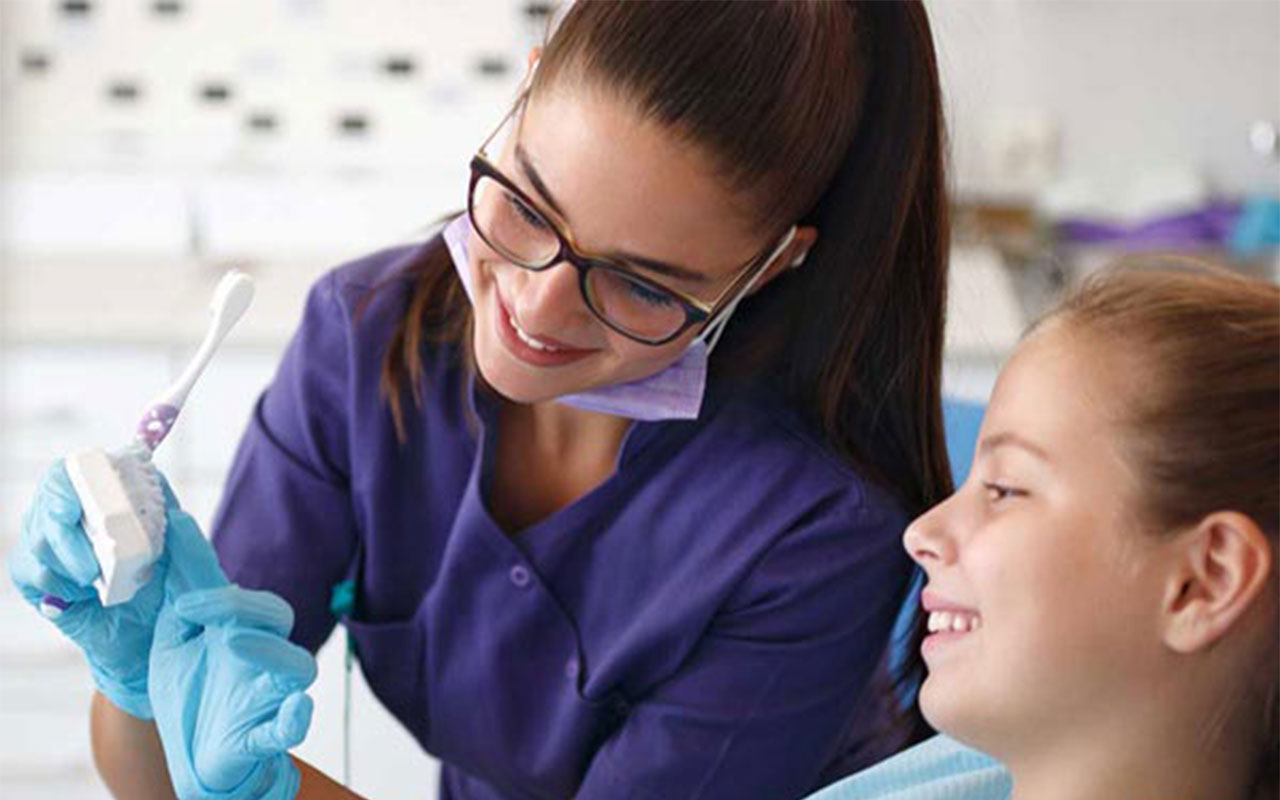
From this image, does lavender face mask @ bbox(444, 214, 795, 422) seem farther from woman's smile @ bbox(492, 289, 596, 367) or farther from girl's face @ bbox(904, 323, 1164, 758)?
girl's face @ bbox(904, 323, 1164, 758)

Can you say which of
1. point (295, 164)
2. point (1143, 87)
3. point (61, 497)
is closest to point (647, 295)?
point (61, 497)

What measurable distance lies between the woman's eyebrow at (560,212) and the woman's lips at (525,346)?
9 cm

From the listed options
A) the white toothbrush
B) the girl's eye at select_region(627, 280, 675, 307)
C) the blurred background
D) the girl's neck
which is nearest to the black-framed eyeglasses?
the girl's eye at select_region(627, 280, 675, 307)

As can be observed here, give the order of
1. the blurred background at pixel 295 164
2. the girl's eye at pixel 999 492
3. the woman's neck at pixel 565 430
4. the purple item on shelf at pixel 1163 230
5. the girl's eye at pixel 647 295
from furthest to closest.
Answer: the purple item on shelf at pixel 1163 230 < the blurred background at pixel 295 164 < the woman's neck at pixel 565 430 < the girl's eye at pixel 647 295 < the girl's eye at pixel 999 492

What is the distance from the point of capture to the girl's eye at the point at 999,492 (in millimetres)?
1152

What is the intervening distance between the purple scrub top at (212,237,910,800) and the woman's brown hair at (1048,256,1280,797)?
0.34m

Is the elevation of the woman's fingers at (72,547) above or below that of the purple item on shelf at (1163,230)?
above

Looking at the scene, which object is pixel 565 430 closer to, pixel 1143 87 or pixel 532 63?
pixel 532 63

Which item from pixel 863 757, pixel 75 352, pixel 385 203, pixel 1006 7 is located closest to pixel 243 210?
pixel 385 203

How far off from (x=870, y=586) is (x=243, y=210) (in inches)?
79.4

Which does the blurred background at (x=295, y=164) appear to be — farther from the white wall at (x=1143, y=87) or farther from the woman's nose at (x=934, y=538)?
the woman's nose at (x=934, y=538)

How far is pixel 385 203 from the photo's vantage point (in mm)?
3271

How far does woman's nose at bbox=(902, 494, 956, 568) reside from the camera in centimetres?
118

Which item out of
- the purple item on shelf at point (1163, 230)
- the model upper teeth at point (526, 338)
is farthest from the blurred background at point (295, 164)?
the model upper teeth at point (526, 338)
